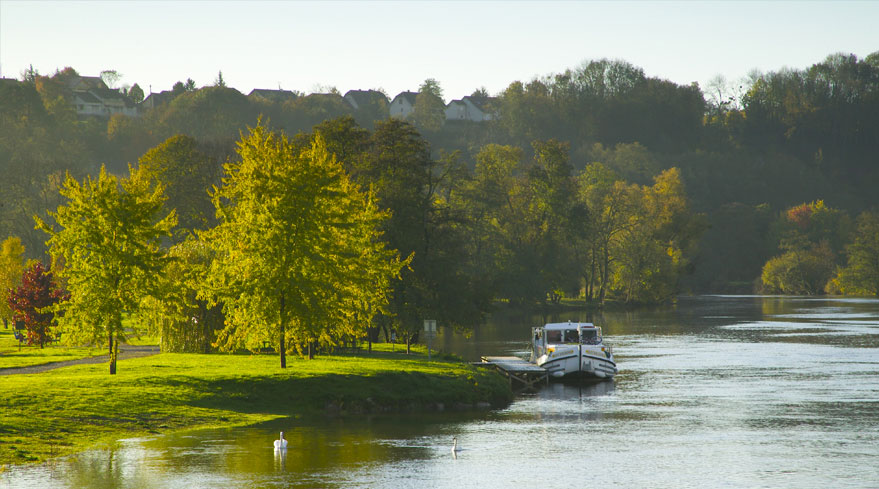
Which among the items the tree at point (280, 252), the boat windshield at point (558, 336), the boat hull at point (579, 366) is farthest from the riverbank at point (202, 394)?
the boat windshield at point (558, 336)

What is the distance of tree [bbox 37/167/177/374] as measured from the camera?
46.0 meters

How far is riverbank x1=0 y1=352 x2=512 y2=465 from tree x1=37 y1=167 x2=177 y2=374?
273cm

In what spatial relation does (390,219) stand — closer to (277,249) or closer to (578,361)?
(578,361)

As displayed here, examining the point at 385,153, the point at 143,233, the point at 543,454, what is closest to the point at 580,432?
the point at 543,454

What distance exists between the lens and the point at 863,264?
17162 centimetres

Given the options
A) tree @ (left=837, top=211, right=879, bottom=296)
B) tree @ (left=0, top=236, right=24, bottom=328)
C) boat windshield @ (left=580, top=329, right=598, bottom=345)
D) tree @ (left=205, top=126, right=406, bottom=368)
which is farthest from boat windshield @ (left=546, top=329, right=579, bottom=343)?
tree @ (left=837, top=211, right=879, bottom=296)

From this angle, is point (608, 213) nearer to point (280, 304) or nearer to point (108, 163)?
point (108, 163)

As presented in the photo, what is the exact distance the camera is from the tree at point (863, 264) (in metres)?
170

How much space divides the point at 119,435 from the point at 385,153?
39.2 m

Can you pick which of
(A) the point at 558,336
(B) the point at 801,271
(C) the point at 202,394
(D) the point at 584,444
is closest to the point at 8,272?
(A) the point at 558,336

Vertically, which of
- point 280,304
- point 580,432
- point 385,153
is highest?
point 385,153

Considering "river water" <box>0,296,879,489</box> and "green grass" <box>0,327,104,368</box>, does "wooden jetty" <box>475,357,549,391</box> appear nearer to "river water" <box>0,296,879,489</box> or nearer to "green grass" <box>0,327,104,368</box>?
"river water" <box>0,296,879,489</box>

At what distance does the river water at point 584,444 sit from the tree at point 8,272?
52173 mm

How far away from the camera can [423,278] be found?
69.9 m
